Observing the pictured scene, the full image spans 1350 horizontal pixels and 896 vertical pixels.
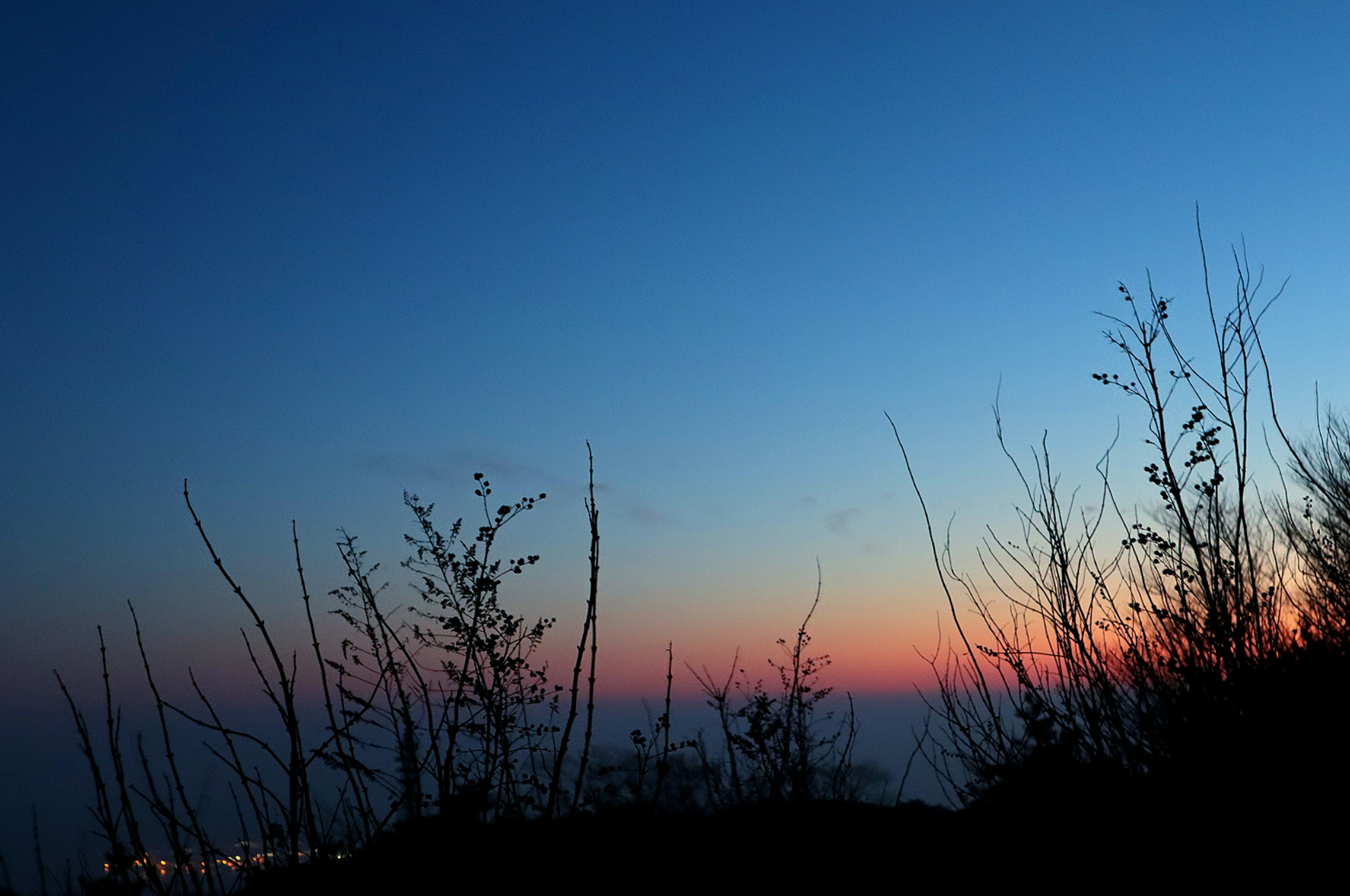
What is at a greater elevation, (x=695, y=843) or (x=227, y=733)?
(x=227, y=733)

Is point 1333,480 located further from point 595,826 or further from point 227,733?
point 227,733

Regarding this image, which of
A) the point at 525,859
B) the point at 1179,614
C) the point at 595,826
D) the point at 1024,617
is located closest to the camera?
the point at 525,859

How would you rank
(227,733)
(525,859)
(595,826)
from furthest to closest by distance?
(595,826) → (525,859) → (227,733)

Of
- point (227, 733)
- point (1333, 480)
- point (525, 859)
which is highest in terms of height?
point (1333, 480)

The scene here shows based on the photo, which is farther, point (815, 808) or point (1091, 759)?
point (815, 808)

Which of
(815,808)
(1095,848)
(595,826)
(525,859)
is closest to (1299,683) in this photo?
(1095,848)

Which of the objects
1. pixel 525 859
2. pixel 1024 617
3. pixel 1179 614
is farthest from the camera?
pixel 1024 617

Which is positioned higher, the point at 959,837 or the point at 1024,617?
the point at 1024,617

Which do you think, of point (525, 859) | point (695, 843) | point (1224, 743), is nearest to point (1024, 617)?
point (1224, 743)

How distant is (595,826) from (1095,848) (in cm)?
158

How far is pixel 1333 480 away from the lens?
14.7ft

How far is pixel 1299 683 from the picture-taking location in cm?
339

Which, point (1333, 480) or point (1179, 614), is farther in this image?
point (1333, 480)

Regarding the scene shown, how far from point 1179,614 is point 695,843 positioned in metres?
2.11
